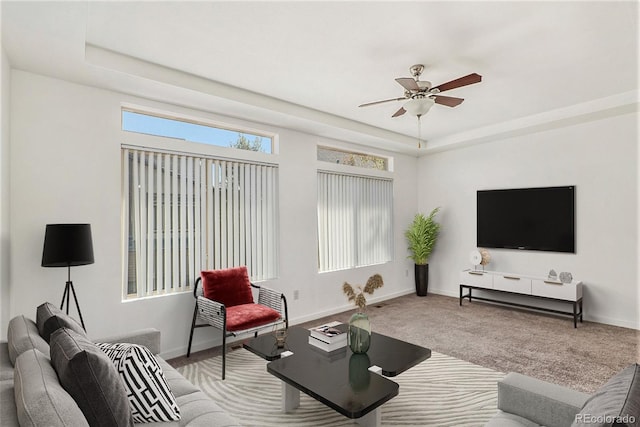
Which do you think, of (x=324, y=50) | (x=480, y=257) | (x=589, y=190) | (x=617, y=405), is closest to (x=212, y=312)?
(x=324, y=50)

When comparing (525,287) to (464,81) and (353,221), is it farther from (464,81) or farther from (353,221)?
(464,81)

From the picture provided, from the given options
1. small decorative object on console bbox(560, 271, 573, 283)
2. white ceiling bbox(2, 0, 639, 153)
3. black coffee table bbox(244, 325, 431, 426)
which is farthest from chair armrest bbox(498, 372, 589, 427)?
small decorative object on console bbox(560, 271, 573, 283)

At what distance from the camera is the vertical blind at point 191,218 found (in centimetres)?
342

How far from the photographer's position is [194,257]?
12.5 ft

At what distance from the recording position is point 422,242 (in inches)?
241

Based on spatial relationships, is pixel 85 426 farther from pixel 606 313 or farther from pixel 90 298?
pixel 606 313

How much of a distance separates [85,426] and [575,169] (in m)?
5.85

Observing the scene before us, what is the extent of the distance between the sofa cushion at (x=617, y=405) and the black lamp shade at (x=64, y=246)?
316cm

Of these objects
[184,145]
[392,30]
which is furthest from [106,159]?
[392,30]

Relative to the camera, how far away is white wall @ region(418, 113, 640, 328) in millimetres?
4371

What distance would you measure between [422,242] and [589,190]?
250 cm

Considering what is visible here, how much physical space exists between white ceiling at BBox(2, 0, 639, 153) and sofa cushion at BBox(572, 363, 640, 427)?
2.28 meters

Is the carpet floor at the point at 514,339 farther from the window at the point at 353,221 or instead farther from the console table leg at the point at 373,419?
the console table leg at the point at 373,419

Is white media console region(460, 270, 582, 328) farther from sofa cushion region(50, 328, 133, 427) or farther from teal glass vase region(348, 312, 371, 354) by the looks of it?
sofa cushion region(50, 328, 133, 427)
